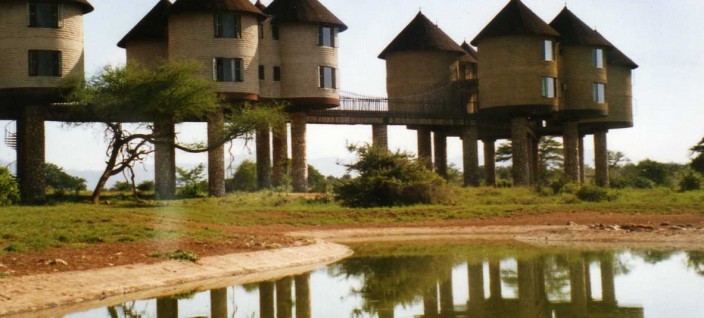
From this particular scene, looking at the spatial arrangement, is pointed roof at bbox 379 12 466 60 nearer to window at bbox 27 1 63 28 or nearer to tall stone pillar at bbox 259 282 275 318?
window at bbox 27 1 63 28

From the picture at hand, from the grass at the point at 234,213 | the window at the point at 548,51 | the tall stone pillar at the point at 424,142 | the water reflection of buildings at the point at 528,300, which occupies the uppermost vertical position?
the window at the point at 548,51

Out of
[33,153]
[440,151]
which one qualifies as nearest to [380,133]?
[440,151]

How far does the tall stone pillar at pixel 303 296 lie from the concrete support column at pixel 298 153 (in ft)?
113

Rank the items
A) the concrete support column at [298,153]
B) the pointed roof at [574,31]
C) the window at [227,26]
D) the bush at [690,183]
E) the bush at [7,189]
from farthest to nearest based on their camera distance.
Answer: the pointed roof at [574,31], the bush at [690,183], the concrete support column at [298,153], the window at [227,26], the bush at [7,189]

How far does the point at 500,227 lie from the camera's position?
4091 cm

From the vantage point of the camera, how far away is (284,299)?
21.2 m

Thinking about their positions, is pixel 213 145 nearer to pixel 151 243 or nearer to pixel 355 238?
pixel 355 238

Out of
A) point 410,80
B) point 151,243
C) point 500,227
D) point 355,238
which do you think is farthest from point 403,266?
point 410,80

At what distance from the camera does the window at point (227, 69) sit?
178 feet

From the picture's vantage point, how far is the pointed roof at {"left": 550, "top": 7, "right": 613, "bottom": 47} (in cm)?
7006

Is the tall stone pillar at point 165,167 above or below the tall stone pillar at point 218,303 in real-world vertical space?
above

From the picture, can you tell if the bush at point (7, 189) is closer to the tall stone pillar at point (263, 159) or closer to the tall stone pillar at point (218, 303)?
the tall stone pillar at point (263, 159)

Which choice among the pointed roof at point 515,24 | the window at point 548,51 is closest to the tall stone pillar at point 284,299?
the pointed roof at point 515,24

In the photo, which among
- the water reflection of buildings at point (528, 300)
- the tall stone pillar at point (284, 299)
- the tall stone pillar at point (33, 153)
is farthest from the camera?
the tall stone pillar at point (33, 153)
